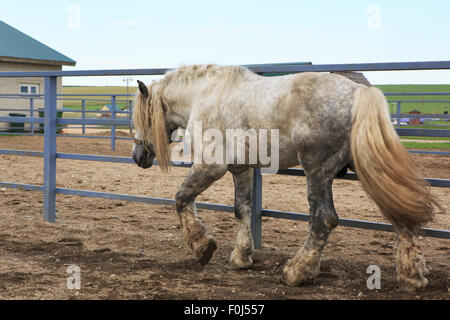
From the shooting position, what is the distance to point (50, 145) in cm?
555

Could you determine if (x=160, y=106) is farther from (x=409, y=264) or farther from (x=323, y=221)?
(x=409, y=264)

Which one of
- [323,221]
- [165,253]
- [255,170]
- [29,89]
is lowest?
[165,253]

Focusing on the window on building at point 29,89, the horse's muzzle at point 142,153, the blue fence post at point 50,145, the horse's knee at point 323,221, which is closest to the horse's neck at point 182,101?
the horse's muzzle at point 142,153

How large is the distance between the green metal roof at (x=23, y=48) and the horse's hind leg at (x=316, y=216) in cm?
1851

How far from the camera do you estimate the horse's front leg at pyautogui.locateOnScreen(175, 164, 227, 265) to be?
355 centimetres

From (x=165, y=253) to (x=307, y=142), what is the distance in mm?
1710

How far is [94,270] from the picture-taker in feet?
12.3

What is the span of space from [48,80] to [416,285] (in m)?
4.09

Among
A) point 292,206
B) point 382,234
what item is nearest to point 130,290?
point 382,234

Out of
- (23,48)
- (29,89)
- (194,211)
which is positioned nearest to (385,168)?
(194,211)

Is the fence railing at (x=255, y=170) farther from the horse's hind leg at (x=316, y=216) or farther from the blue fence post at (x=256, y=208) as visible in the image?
the horse's hind leg at (x=316, y=216)

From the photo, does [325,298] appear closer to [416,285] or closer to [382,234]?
[416,285]

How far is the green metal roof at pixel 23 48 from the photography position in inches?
798

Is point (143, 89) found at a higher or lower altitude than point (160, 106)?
higher
